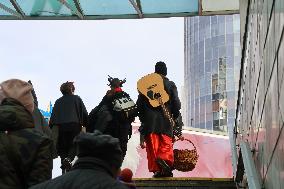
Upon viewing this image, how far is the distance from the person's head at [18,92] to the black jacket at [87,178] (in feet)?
4.72

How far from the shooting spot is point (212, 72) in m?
85.2

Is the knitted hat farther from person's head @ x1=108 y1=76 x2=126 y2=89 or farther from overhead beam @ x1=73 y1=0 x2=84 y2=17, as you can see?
overhead beam @ x1=73 y1=0 x2=84 y2=17

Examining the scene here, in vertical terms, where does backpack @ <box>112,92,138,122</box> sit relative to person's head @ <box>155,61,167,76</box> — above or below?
below

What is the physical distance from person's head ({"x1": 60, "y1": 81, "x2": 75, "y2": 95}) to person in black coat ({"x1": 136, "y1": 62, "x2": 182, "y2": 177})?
97cm

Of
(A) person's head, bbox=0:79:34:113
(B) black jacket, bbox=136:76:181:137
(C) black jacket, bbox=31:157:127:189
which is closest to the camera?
(C) black jacket, bbox=31:157:127:189

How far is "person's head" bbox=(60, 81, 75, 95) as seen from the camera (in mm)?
9320

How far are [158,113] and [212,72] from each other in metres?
76.6

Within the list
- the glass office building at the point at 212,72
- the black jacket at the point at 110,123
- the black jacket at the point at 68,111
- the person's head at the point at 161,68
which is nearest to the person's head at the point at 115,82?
the black jacket at the point at 110,123

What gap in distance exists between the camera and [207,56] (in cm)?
8756

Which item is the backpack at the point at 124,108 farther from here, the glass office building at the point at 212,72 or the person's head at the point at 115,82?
the glass office building at the point at 212,72

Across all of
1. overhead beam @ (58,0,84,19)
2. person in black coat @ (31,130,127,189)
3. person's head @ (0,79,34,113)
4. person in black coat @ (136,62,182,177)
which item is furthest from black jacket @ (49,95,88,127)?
person in black coat @ (31,130,127,189)

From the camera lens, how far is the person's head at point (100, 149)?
2.98 m

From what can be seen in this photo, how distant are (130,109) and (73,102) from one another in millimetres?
889

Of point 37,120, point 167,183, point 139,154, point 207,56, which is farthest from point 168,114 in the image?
point 207,56
